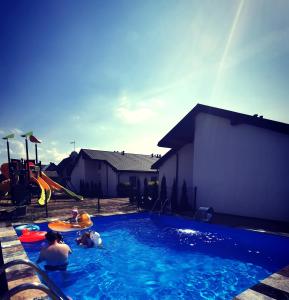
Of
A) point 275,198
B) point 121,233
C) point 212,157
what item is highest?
point 212,157

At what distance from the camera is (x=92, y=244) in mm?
8938

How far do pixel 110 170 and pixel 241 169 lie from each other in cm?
1941

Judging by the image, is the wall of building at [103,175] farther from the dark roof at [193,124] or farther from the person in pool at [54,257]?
the person in pool at [54,257]

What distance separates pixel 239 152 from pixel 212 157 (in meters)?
1.98

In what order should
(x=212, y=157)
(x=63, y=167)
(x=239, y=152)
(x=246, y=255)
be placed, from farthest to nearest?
(x=63, y=167) < (x=212, y=157) < (x=239, y=152) < (x=246, y=255)

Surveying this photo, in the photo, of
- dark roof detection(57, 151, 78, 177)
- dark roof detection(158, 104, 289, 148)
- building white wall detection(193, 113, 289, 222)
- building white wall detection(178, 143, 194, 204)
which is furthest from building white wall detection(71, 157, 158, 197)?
building white wall detection(193, 113, 289, 222)

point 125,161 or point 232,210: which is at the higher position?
point 125,161

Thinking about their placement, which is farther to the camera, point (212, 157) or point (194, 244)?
point (212, 157)

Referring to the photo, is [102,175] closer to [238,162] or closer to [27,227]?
[27,227]

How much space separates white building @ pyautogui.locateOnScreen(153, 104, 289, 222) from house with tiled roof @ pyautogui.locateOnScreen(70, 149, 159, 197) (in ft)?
40.0

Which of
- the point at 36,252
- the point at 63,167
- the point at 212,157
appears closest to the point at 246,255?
the point at 212,157

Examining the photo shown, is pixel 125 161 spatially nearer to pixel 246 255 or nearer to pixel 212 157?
pixel 212 157

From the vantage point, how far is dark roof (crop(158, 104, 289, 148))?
1217 cm

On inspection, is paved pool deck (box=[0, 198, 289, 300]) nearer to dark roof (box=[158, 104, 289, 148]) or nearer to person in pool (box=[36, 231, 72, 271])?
person in pool (box=[36, 231, 72, 271])
